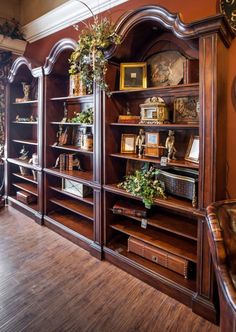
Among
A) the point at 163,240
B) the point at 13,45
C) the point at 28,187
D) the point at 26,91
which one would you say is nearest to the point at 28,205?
the point at 28,187

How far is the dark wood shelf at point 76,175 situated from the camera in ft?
10.3

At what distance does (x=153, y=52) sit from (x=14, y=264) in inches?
106

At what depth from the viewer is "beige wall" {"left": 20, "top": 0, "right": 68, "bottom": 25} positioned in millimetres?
4075

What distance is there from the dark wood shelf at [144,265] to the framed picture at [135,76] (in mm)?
1703

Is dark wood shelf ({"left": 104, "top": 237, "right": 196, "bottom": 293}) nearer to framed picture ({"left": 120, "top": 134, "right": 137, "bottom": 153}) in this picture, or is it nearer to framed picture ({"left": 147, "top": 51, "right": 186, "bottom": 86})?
framed picture ({"left": 120, "top": 134, "right": 137, "bottom": 153})

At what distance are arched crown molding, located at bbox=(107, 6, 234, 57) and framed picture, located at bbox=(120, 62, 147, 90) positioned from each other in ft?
0.98

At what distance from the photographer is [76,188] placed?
11.3 feet

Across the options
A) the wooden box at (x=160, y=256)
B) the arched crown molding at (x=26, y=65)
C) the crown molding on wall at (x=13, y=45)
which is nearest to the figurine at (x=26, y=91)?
the arched crown molding at (x=26, y=65)

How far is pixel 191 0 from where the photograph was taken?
2.46m

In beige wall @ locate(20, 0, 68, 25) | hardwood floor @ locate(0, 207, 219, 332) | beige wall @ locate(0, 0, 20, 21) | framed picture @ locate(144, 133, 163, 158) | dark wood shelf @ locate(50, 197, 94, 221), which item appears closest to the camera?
hardwood floor @ locate(0, 207, 219, 332)

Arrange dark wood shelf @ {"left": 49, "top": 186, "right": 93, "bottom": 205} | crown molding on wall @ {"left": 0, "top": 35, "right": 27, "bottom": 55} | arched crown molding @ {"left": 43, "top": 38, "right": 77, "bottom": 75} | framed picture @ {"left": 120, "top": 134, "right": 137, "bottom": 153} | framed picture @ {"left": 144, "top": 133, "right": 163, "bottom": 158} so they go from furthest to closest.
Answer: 1. crown molding on wall @ {"left": 0, "top": 35, "right": 27, "bottom": 55}
2. dark wood shelf @ {"left": 49, "top": 186, "right": 93, "bottom": 205}
3. arched crown molding @ {"left": 43, "top": 38, "right": 77, "bottom": 75}
4. framed picture @ {"left": 120, "top": 134, "right": 137, "bottom": 153}
5. framed picture @ {"left": 144, "top": 133, "right": 163, "bottom": 158}

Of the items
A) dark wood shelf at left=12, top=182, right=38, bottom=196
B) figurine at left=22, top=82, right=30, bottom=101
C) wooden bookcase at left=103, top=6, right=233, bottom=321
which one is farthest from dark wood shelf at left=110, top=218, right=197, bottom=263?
figurine at left=22, top=82, right=30, bottom=101

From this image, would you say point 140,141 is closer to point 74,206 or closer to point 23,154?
point 74,206

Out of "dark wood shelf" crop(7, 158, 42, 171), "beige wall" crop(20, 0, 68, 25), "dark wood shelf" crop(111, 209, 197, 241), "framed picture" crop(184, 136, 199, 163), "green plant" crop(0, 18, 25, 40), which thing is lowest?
"dark wood shelf" crop(111, 209, 197, 241)
